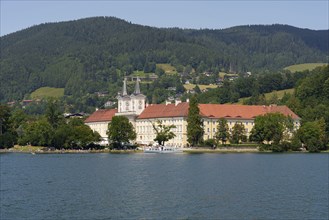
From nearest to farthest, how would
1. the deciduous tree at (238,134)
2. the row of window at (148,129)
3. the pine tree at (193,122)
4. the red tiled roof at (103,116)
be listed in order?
1. the pine tree at (193,122)
2. the deciduous tree at (238,134)
3. the row of window at (148,129)
4. the red tiled roof at (103,116)

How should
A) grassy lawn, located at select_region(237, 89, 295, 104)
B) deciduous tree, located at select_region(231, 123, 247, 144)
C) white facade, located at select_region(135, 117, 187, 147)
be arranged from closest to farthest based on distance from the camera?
deciduous tree, located at select_region(231, 123, 247, 144), white facade, located at select_region(135, 117, 187, 147), grassy lawn, located at select_region(237, 89, 295, 104)

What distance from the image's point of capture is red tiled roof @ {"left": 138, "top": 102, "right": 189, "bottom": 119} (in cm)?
13918

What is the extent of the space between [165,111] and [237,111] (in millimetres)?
14705

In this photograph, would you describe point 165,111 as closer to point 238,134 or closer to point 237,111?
point 237,111

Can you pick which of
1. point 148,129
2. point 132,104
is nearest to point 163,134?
point 148,129

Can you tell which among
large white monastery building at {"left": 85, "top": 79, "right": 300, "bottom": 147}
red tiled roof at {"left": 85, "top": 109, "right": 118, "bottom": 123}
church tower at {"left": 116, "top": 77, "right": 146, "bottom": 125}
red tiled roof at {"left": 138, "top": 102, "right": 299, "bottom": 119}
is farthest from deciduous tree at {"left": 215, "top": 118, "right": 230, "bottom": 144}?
red tiled roof at {"left": 85, "top": 109, "right": 118, "bottom": 123}

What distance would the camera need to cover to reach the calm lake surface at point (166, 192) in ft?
138

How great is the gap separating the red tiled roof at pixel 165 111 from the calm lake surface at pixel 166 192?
62273 millimetres

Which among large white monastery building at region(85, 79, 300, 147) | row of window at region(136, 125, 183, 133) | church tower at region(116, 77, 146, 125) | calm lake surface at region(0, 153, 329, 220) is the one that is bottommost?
calm lake surface at region(0, 153, 329, 220)

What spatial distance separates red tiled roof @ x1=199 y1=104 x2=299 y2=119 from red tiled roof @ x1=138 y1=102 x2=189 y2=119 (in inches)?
147

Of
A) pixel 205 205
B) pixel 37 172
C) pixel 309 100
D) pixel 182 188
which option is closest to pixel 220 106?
pixel 309 100

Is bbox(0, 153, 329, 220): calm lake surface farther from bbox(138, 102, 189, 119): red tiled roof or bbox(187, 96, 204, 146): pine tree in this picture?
bbox(138, 102, 189, 119): red tiled roof

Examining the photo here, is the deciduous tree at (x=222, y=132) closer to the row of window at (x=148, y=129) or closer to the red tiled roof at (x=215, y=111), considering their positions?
the red tiled roof at (x=215, y=111)

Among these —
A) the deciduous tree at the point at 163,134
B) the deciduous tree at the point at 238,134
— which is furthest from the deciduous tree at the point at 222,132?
the deciduous tree at the point at 163,134
